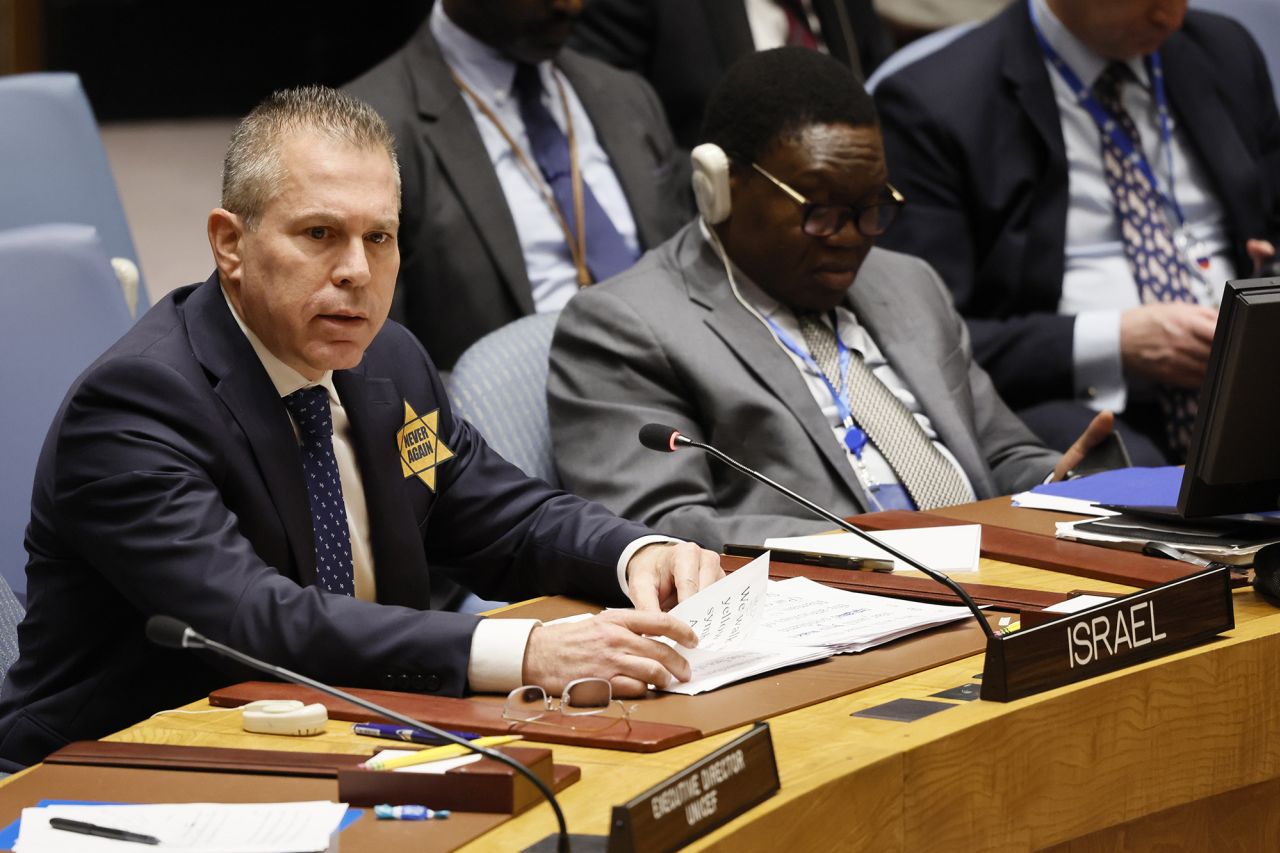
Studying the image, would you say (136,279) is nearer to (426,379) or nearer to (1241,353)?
(426,379)

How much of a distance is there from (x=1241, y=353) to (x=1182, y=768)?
1.48ft

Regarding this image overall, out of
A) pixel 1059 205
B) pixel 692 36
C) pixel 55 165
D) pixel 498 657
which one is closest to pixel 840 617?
pixel 498 657

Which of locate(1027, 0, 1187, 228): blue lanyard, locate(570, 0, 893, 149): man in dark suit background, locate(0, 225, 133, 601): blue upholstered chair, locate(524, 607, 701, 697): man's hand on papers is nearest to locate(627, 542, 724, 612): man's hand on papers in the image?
locate(524, 607, 701, 697): man's hand on papers

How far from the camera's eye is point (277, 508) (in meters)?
1.90

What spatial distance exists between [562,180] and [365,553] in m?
1.67

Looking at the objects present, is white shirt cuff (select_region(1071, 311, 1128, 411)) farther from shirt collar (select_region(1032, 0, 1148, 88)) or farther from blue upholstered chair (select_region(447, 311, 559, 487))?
blue upholstered chair (select_region(447, 311, 559, 487))

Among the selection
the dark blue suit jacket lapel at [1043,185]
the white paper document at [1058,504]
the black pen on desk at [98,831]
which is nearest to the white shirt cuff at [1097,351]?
the dark blue suit jacket lapel at [1043,185]

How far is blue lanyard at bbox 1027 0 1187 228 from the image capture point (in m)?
3.56

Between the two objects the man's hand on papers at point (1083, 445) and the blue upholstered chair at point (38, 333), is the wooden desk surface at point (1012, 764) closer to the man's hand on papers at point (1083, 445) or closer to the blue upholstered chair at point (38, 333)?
the man's hand on papers at point (1083, 445)

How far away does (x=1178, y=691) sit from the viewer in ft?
5.79

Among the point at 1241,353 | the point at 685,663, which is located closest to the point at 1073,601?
the point at 1241,353

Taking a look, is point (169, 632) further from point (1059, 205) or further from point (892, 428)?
point (1059, 205)

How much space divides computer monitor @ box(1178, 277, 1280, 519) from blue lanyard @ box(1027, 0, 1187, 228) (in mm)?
1650

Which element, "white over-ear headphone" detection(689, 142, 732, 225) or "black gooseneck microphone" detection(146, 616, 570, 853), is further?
"white over-ear headphone" detection(689, 142, 732, 225)
